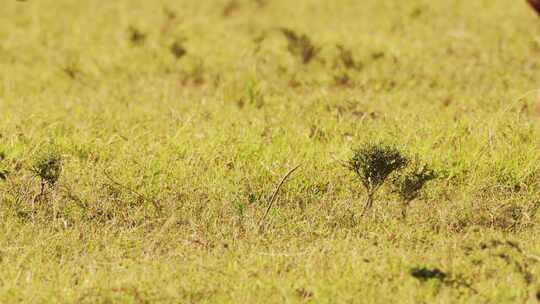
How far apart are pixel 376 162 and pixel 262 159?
31.2 inches

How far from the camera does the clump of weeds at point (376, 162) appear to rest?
12.6 ft

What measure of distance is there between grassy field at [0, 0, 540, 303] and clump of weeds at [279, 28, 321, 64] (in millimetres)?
15

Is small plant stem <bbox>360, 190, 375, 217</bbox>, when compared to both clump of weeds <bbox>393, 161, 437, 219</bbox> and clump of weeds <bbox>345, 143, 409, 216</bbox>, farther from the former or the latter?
clump of weeds <bbox>393, 161, 437, 219</bbox>

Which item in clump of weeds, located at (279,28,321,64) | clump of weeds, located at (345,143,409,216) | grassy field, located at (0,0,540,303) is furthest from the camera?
clump of weeds, located at (279,28,321,64)

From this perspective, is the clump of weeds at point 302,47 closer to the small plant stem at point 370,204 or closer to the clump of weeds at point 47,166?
the small plant stem at point 370,204

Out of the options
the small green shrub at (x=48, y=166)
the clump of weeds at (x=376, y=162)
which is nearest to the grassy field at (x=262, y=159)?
the small green shrub at (x=48, y=166)

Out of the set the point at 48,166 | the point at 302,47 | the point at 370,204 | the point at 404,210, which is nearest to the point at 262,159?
the point at 370,204

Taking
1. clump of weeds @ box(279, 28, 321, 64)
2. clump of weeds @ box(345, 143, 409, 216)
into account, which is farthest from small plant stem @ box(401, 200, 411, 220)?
clump of weeds @ box(279, 28, 321, 64)

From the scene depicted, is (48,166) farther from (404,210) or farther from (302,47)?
(302,47)

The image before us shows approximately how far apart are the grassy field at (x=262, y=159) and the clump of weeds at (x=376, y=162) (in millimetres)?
120

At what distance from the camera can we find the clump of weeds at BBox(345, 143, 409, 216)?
384cm

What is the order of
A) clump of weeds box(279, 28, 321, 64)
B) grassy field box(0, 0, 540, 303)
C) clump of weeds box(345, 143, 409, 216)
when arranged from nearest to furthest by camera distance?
grassy field box(0, 0, 540, 303)
clump of weeds box(345, 143, 409, 216)
clump of weeds box(279, 28, 321, 64)

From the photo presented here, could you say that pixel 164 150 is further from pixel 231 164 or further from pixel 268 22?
pixel 268 22

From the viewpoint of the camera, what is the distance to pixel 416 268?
127 inches
